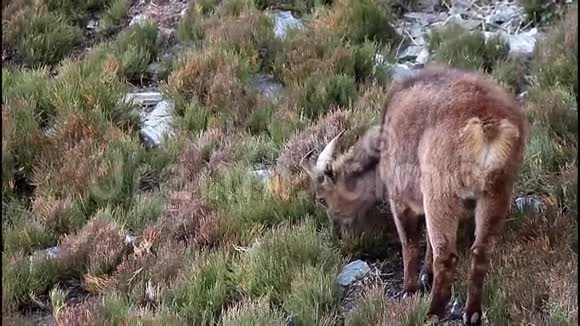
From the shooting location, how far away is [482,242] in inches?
214

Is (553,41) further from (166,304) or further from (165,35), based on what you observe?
(166,304)

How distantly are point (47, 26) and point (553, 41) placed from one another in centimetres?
610

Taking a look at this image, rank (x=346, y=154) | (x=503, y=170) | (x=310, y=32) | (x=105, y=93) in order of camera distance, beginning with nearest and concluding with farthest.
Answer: (x=503, y=170)
(x=346, y=154)
(x=105, y=93)
(x=310, y=32)

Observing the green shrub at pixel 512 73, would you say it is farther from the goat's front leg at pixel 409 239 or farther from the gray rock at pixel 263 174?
the goat's front leg at pixel 409 239

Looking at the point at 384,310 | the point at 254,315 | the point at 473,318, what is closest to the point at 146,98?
the point at 254,315

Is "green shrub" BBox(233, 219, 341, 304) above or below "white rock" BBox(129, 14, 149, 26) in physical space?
above

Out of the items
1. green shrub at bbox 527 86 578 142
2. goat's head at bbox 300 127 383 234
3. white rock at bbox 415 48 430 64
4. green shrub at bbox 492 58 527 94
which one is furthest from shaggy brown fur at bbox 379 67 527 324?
white rock at bbox 415 48 430 64

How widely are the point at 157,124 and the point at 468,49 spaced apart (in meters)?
3.47

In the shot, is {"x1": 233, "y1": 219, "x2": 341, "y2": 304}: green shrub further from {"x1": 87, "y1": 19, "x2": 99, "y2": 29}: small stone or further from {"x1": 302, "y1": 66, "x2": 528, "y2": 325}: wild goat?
{"x1": 87, "y1": 19, "x2": 99, "y2": 29}: small stone

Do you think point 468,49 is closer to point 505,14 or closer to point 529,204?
point 505,14

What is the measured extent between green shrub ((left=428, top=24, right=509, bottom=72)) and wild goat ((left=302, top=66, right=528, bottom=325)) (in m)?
3.34

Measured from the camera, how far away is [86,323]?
Answer: 19.0 ft

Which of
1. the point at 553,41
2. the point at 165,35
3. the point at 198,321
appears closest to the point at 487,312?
the point at 198,321

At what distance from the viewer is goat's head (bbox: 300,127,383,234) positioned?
6.72 meters
